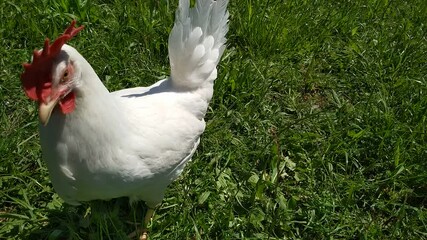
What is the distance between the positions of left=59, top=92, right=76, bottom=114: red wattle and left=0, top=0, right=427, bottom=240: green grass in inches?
32.5

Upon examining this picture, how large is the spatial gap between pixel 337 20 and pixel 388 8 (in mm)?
652

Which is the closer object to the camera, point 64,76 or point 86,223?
point 64,76

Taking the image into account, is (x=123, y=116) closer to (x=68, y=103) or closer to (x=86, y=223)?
(x=68, y=103)

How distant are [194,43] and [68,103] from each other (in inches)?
36.6

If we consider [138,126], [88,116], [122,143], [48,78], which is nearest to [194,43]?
[138,126]

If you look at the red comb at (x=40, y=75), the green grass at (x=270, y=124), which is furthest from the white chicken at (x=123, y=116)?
the green grass at (x=270, y=124)

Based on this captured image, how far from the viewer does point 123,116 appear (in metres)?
1.96

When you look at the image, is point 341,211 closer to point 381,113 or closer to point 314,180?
point 314,180

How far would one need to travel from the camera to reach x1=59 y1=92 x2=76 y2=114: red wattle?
5.43 ft

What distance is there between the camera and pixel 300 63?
3.59 meters

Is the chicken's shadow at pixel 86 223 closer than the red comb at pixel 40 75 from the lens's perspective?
No

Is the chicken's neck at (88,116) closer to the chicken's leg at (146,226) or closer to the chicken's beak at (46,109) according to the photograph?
the chicken's beak at (46,109)

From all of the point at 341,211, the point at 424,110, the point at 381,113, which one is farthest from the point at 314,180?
the point at 424,110

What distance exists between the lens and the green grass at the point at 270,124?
2572mm
